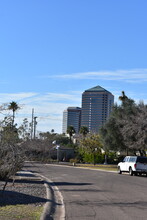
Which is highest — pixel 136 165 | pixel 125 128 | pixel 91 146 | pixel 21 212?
pixel 125 128

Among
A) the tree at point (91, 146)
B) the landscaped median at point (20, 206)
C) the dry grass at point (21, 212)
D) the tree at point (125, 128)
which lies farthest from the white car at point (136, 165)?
the tree at point (91, 146)

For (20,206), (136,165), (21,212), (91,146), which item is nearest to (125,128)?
(136,165)

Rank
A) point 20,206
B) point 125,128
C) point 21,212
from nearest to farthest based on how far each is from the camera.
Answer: point 21,212 → point 20,206 → point 125,128

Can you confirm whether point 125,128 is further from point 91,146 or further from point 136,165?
point 91,146

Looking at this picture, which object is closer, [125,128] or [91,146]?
[125,128]

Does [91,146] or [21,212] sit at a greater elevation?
[91,146]

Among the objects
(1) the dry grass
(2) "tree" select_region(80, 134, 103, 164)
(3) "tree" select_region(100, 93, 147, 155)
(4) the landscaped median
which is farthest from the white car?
(2) "tree" select_region(80, 134, 103, 164)

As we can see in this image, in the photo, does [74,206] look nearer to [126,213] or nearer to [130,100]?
[126,213]

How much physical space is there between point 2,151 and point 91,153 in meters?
50.2

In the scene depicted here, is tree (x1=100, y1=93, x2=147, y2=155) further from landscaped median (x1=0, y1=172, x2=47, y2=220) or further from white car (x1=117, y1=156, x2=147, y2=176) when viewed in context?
landscaped median (x1=0, y1=172, x2=47, y2=220)

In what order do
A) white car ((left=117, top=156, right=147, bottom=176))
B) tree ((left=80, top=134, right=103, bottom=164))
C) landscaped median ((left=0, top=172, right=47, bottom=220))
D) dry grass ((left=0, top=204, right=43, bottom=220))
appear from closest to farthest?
dry grass ((left=0, top=204, right=43, bottom=220))
landscaped median ((left=0, top=172, right=47, bottom=220))
white car ((left=117, top=156, right=147, bottom=176))
tree ((left=80, top=134, right=103, bottom=164))

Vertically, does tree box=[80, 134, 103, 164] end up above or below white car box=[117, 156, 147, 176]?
above

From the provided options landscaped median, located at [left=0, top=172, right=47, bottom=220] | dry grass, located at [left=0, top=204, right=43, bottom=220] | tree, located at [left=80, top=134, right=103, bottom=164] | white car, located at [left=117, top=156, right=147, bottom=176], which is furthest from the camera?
tree, located at [left=80, top=134, right=103, bottom=164]

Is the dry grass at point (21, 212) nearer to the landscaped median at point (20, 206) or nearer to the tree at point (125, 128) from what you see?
the landscaped median at point (20, 206)
